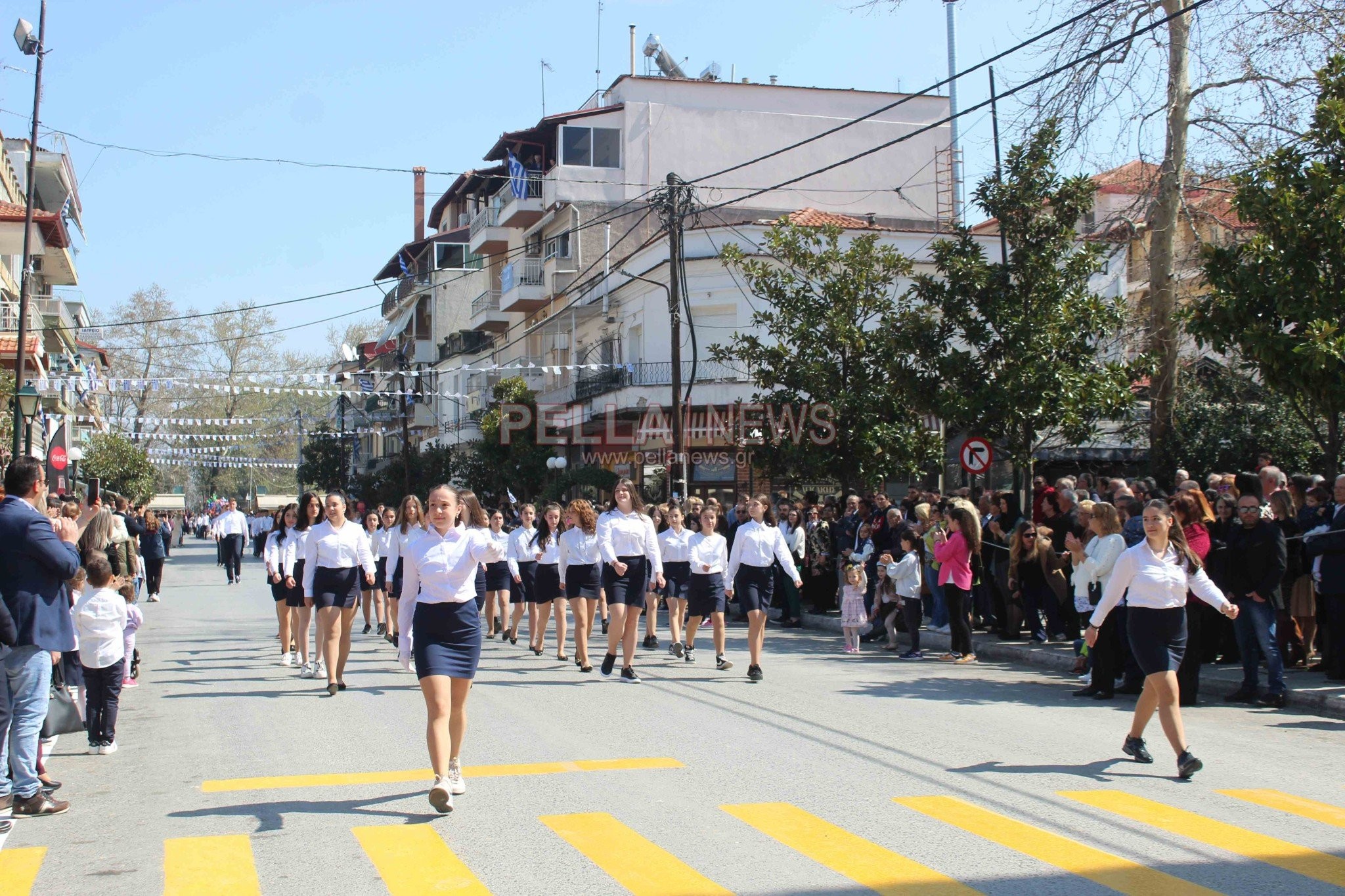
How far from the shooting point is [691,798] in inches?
279

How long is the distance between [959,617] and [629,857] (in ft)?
28.9

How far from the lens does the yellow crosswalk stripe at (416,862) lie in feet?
17.7

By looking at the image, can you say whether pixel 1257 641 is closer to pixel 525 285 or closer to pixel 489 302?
pixel 525 285

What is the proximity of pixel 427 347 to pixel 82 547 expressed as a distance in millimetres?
55993

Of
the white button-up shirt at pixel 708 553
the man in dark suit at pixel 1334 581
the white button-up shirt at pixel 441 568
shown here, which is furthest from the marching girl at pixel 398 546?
the man in dark suit at pixel 1334 581

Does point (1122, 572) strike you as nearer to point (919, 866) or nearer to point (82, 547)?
point (919, 866)

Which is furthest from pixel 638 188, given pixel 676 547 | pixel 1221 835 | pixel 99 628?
pixel 1221 835

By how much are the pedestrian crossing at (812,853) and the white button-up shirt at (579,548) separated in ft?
21.4

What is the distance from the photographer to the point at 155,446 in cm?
7381

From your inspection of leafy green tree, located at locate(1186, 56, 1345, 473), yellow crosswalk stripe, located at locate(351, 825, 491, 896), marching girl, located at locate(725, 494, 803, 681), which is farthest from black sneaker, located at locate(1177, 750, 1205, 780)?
leafy green tree, located at locate(1186, 56, 1345, 473)

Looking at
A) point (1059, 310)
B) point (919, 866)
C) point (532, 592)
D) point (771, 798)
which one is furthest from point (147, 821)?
point (1059, 310)

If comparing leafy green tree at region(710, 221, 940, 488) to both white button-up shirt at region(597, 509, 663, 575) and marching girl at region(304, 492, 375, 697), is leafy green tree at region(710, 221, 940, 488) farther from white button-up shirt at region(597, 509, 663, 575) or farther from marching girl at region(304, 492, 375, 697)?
marching girl at region(304, 492, 375, 697)

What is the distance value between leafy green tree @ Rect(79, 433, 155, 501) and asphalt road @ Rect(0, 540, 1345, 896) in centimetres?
4475

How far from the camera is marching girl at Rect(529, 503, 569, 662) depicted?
1402 cm
